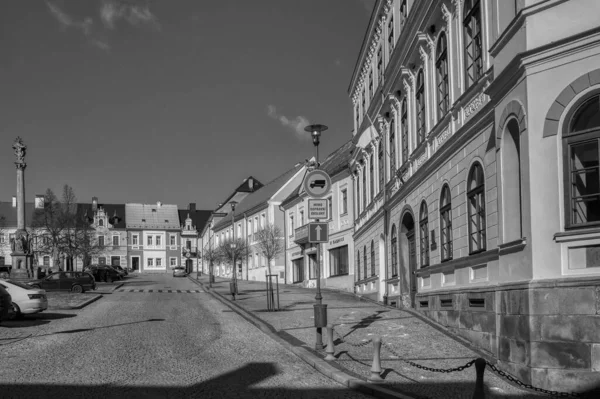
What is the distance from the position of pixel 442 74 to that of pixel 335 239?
25.6 meters

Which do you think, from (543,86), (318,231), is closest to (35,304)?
(318,231)

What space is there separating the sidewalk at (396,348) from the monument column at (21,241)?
2365 centimetres

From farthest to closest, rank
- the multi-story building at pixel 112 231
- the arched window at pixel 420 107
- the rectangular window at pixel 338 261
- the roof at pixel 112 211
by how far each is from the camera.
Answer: the roof at pixel 112 211
the multi-story building at pixel 112 231
the rectangular window at pixel 338 261
the arched window at pixel 420 107

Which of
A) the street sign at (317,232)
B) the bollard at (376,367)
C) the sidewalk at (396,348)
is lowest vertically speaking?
the sidewalk at (396,348)

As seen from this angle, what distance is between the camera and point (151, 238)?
122 m

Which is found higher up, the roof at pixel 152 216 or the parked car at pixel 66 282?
the roof at pixel 152 216

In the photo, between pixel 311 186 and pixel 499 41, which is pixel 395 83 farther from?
pixel 499 41

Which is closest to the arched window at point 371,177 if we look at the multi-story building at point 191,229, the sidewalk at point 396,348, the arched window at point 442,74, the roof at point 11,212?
the sidewalk at point 396,348

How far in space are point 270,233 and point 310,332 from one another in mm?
40221

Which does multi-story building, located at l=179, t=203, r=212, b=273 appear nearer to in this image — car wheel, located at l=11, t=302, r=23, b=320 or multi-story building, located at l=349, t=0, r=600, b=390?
car wheel, located at l=11, t=302, r=23, b=320

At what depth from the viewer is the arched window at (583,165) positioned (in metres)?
10.7

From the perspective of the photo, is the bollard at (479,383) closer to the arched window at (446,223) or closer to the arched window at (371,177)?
the arched window at (446,223)

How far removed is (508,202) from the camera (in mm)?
12391

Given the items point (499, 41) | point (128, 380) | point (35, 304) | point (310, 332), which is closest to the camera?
point (128, 380)
